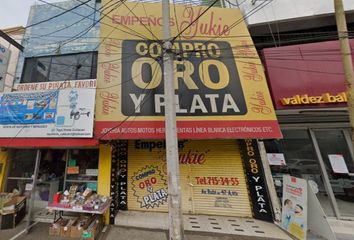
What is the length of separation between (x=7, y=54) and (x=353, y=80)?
35.5 ft

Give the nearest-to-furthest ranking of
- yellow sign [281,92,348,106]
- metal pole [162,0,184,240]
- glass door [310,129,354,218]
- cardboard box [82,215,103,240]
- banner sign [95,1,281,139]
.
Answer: metal pole [162,0,184,240] < cardboard box [82,215,103,240] < banner sign [95,1,281,139] < yellow sign [281,92,348,106] < glass door [310,129,354,218]

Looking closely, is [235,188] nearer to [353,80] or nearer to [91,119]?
[353,80]

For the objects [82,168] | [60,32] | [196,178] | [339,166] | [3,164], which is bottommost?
[196,178]

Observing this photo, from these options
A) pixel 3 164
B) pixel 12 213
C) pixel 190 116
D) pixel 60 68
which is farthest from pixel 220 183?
pixel 60 68

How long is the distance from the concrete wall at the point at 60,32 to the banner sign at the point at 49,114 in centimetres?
267

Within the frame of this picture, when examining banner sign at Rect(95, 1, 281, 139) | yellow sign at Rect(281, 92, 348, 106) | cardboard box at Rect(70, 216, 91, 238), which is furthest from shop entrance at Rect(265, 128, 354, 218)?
cardboard box at Rect(70, 216, 91, 238)

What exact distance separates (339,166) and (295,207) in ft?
8.84

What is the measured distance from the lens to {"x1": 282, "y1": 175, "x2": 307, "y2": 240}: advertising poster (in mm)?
4523

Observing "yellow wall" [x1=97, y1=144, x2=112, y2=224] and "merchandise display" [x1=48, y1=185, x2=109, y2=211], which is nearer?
"merchandise display" [x1=48, y1=185, x2=109, y2=211]

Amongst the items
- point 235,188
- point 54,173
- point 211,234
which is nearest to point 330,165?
point 235,188

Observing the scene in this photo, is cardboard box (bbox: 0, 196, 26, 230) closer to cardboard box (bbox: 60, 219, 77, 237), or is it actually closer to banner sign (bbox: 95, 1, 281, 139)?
cardboard box (bbox: 60, 219, 77, 237)

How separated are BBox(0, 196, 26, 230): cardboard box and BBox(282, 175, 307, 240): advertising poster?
810 centimetres

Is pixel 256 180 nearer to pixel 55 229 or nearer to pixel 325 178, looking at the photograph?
pixel 325 178

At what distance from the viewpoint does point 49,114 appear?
5.41 m
